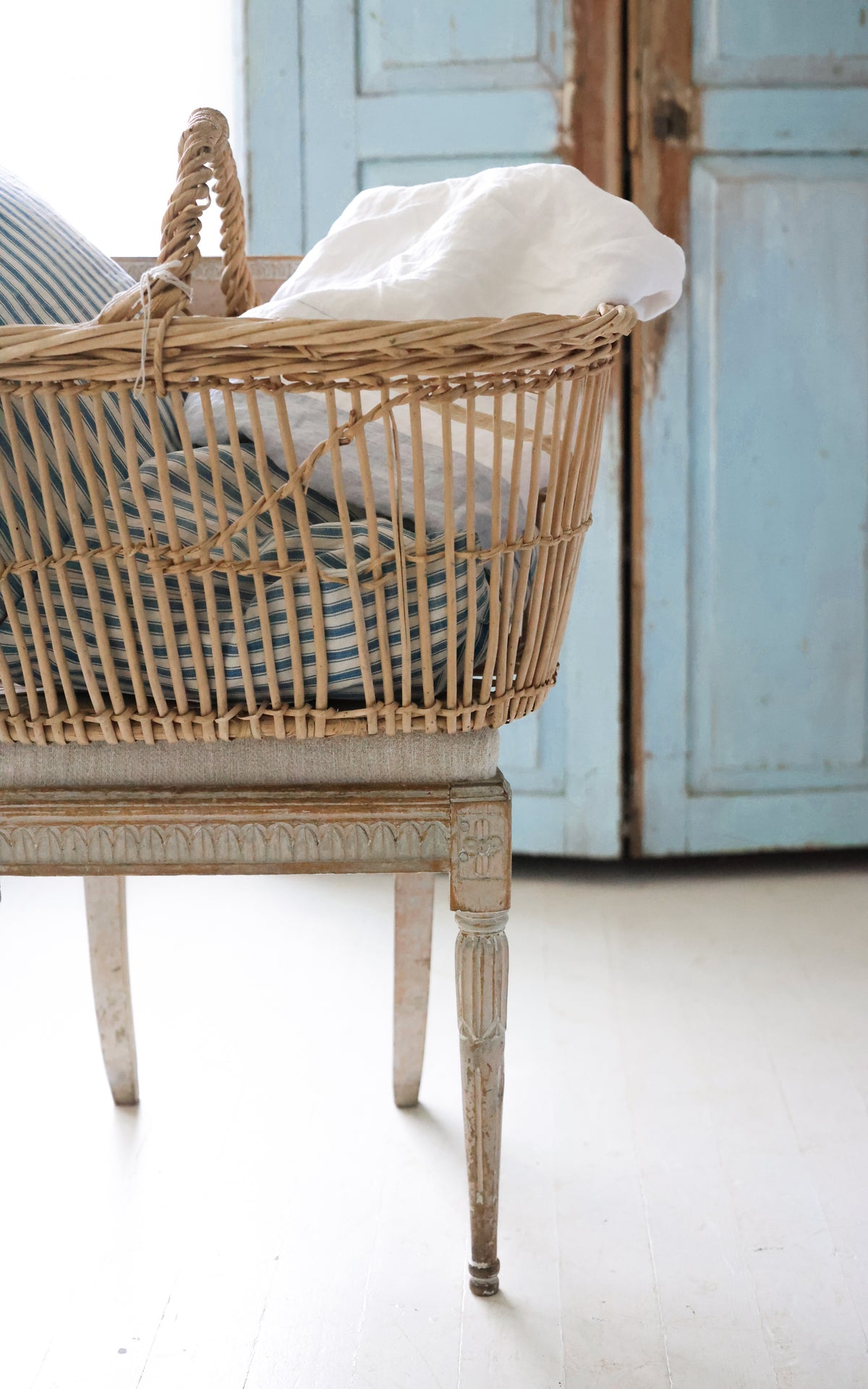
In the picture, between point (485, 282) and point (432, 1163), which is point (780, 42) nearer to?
point (485, 282)

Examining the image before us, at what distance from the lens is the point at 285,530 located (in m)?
0.82

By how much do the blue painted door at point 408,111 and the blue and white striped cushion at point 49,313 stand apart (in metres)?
0.81

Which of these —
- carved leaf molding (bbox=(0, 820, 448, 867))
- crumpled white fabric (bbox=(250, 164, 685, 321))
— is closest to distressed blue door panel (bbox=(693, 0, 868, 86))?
crumpled white fabric (bbox=(250, 164, 685, 321))

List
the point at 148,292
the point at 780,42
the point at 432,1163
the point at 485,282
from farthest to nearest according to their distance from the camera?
1. the point at 780,42
2. the point at 432,1163
3. the point at 485,282
4. the point at 148,292

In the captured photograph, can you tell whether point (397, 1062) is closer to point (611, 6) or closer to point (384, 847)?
point (384, 847)

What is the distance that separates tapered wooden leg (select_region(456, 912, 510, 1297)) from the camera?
0.85 meters

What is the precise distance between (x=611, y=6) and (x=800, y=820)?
118 cm

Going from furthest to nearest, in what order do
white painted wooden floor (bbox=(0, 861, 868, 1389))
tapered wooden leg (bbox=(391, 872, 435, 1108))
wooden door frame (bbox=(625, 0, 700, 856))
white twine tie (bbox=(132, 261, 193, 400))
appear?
1. wooden door frame (bbox=(625, 0, 700, 856))
2. tapered wooden leg (bbox=(391, 872, 435, 1108))
3. white painted wooden floor (bbox=(0, 861, 868, 1389))
4. white twine tie (bbox=(132, 261, 193, 400))

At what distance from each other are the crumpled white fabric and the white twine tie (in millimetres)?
88

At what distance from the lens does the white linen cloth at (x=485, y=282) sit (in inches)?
30.7

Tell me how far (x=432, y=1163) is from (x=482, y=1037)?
32 centimetres

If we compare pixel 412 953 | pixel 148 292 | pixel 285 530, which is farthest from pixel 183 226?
pixel 412 953

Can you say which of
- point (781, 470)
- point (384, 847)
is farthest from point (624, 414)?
point (384, 847)

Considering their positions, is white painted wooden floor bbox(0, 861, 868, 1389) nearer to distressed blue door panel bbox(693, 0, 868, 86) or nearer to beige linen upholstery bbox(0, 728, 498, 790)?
beige linen upholstery bbox(0, 728, 498, 790)
